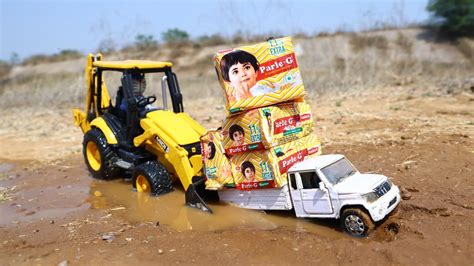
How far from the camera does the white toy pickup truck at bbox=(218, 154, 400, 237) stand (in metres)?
5.51

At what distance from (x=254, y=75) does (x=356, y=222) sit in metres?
2.31

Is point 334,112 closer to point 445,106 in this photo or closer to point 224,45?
point 445,106

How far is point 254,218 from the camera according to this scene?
648 centimetres

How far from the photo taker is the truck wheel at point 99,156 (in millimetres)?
8570

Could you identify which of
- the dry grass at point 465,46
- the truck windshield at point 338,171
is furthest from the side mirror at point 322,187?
the dry grass at point 465,46

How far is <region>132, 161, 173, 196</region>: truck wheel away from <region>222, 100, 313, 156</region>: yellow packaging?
1520 mm

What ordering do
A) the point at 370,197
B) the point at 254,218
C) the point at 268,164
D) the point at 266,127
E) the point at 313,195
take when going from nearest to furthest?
the point at 370,197 → the point at 313,195 → the point at 266,127 → the point at 268,164 → the point at 254,218

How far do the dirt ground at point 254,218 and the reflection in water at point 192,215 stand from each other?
2 centimetres

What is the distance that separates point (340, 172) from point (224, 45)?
32699mm

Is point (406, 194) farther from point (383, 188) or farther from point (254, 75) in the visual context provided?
point (254, 75)

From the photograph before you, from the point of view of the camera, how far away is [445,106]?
1248 centimetres

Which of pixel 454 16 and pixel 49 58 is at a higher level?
pixel 49 58

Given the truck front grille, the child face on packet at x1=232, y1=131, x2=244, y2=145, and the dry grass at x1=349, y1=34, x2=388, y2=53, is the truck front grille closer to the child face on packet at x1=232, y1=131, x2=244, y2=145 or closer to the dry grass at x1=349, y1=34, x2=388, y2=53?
the child face on packet at x1=232, y1=131, x2=244, y2=145

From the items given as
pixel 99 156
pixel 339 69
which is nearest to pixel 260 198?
pixel 99 156
